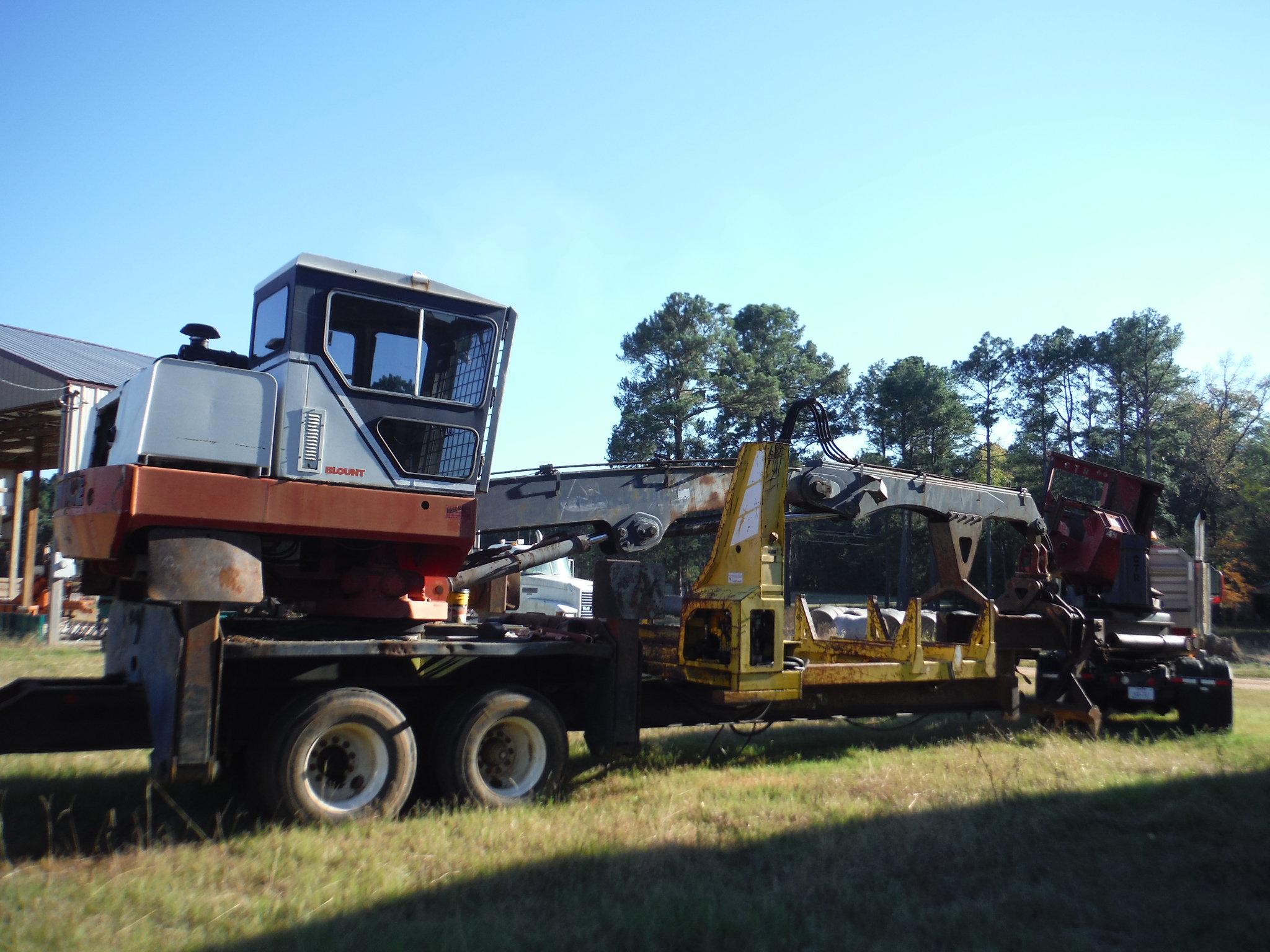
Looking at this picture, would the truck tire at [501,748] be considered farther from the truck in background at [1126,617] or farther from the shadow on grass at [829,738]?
the truck in background at [1126,617]

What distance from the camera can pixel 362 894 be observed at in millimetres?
5012

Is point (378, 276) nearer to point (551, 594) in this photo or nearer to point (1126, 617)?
point (1126, 617)

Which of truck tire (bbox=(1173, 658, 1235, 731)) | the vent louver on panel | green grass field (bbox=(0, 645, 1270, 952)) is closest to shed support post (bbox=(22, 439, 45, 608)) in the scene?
green grass field (bbox=(0, 645, 1270, 952))

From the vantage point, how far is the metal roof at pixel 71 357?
1833 cm

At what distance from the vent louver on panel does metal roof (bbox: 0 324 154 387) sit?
40.1 ft

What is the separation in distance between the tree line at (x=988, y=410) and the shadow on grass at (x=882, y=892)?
36647 millimetres

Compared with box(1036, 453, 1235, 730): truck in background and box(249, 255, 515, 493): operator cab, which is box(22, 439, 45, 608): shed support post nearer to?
box(249, 255, 515, 493): operator cab

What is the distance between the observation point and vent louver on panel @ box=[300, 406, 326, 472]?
6.49 metres

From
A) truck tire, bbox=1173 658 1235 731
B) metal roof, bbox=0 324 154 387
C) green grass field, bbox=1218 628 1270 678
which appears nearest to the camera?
truck tire, bbox=1173 658 1235 731

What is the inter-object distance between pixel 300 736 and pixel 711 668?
325cm

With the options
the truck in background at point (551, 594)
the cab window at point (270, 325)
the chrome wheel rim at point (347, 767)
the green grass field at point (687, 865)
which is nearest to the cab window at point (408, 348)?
the cab window at point (270, 325)

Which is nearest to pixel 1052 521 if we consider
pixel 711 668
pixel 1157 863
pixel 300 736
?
pixel 711 668

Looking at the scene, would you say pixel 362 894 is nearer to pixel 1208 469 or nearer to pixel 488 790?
pixel 488 790

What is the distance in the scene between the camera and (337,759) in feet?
21.7
